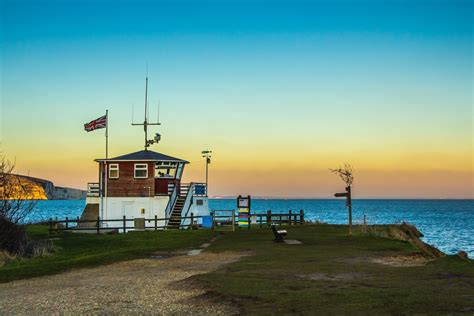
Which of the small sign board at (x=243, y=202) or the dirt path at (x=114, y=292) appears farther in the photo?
the small sign board at (x=243, y=202)

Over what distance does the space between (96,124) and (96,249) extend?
21775 millimetres

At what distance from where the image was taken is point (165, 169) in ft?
166

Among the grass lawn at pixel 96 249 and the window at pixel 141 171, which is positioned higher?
the window at pixel 141 171

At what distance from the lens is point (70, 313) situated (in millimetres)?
12820

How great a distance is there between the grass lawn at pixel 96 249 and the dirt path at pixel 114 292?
4.89 ft

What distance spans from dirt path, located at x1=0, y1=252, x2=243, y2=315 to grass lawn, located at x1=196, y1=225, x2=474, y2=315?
3.06 feet

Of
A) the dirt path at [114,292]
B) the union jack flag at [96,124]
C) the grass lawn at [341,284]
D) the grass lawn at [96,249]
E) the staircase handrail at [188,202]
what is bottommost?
the grass lawn at [96,249]

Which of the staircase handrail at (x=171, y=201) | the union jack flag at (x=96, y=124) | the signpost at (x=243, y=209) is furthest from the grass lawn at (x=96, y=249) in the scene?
the union jack flag at (x=96, y=124)

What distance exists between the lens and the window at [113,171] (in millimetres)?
49375

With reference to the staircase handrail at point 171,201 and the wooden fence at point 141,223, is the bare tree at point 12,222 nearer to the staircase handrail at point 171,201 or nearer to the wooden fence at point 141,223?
the wooden fence at point 141,223

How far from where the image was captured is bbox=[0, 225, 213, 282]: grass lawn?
828 inches

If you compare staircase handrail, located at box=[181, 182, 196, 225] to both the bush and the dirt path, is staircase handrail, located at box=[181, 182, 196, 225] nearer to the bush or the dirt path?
the bush

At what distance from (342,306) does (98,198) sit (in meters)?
40.5

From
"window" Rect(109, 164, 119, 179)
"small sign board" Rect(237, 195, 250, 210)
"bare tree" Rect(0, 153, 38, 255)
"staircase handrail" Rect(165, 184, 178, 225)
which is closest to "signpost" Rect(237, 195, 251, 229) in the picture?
"small sign board" Rect(237, 195, 250, 210)
